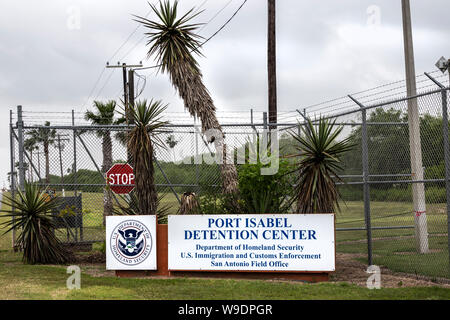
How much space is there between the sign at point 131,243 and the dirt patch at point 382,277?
3.43 m

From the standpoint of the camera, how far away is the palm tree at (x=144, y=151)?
1418 cm

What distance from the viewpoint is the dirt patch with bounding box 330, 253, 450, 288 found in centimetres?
1131

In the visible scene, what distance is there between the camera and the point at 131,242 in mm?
12922

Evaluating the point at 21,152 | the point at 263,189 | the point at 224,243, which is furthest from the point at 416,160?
the point at 21,152

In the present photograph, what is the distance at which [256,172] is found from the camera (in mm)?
13758

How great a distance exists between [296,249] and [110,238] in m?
3.53

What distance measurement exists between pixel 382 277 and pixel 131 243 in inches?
184

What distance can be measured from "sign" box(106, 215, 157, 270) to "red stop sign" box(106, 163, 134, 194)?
11.8ft

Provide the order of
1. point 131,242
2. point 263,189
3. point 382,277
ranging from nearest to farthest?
point 382,277 < point 131,242 < point 263,189

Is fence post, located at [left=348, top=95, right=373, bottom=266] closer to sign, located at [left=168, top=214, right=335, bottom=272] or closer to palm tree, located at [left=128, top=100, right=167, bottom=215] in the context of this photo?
sign, located at [left=168, top=214, right=335, bottom=272]

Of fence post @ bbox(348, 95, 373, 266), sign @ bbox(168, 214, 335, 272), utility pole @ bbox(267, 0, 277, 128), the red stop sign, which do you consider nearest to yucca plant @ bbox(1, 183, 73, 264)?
the red stop sign

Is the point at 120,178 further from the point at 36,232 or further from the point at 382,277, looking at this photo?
the point at 382,277

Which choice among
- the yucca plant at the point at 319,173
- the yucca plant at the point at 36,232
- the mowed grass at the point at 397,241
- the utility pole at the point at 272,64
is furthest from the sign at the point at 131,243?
the utility pole at the point at 272,64
